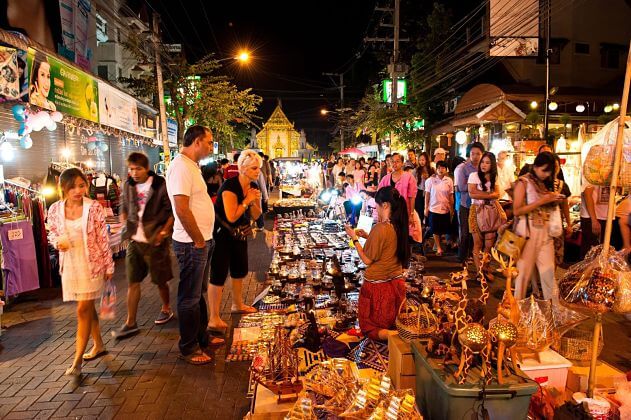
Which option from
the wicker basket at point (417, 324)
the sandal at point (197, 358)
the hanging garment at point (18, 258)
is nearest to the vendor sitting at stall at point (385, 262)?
the wicker basket at point (417, 324)

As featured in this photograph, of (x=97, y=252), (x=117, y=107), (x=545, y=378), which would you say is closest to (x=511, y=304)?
(x=545, y=378)

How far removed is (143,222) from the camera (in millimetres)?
4555

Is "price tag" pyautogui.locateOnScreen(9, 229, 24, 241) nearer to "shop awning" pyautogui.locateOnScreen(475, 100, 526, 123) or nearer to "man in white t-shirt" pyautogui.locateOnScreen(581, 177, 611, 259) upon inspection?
"man in white t-shirt" pyautogui.locateOnScreen(581, 177, 611, 259)

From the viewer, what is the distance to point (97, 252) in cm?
393

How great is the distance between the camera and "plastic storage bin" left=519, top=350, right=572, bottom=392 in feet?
10.5

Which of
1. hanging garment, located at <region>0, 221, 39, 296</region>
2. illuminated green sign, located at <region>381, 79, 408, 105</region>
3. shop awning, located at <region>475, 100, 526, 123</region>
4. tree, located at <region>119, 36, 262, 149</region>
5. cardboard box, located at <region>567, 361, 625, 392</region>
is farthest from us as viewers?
illuminated green sign, located at <region>381, 79, 408, 105</region>

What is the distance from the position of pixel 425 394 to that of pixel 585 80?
22.9 m

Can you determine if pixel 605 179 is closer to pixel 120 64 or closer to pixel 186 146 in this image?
pixel 186 146

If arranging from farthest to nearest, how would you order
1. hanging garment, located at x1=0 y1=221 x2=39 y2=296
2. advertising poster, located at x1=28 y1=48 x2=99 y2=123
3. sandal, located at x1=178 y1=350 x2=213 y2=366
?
advertising poster, located at x1=28 y1=48 x2=99 y2=123 → hanging garment, located at x1=0 y1=221 x2=39 y2=296 → sandal, located at x1=178 y1=350 x2=213 y2=366

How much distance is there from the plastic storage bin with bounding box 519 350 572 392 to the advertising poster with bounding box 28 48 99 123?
7684 millimetres

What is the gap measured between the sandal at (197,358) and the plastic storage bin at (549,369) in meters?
2.85

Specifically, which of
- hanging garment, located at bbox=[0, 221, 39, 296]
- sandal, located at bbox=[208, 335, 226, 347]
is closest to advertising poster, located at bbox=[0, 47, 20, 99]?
hanging garment, located at bbox=[0, 221, 39, 296]

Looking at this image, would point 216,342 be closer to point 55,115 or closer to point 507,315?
point 507,315

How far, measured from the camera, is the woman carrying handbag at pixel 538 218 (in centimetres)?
459
